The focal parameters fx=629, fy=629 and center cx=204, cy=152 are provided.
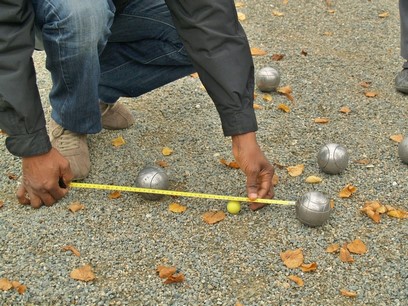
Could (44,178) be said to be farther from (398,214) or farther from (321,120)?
(321,120)

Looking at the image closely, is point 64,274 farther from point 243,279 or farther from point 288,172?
point 288,172

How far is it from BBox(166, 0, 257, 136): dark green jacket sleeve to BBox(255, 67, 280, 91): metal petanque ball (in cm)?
183

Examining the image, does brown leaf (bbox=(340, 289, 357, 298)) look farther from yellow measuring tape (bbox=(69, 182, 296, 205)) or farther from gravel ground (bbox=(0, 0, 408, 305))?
yellow measuring tape (bbox=(69, 182, 296, 205))

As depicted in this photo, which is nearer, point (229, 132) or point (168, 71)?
point (229, 132)

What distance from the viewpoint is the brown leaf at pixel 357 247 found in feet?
11.8

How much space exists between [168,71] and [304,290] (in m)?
1.92

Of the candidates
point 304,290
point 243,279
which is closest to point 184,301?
point 243,279

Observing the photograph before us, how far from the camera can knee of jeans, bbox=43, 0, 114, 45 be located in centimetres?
358

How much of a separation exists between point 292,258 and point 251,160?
60cm

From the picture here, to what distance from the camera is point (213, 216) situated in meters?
3.87

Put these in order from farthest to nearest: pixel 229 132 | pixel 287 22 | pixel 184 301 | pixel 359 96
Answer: pixel 287 22
pixel 359 96
pixel 229 132
pixel 184 301

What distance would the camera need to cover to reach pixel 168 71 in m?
4.49

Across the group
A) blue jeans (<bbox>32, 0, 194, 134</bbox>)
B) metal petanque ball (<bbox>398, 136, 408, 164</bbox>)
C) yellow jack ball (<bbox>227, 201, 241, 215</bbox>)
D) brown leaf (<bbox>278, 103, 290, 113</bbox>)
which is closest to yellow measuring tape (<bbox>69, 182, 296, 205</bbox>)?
yellow jack ball (<bbox>227, 201, 241, 215</bbox>)

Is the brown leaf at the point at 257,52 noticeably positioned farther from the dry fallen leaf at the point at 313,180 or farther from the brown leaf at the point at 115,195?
the brown leaf at the point at 115,195
